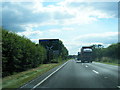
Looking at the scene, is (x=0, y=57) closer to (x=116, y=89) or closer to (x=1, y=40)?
(x=1, y=40)

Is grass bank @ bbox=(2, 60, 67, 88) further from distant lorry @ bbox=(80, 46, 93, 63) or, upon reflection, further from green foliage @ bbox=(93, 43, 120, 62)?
distant lorry @ bbox=(80, 46, 93, 63)

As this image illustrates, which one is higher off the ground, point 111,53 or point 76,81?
point 111,53

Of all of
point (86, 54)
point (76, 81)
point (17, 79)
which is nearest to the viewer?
point (76, 81)

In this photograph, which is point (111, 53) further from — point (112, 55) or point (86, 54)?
point (86, 54)

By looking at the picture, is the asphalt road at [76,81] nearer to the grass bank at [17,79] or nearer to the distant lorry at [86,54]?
the grass bank at [17,79]

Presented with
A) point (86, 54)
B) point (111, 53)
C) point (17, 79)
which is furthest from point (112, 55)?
point (17, 79)

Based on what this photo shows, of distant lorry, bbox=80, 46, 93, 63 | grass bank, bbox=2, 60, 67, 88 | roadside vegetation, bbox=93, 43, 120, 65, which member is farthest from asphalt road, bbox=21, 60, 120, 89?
distant lorry, bbox=80, 46, 93, 63

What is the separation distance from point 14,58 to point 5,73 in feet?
5.45

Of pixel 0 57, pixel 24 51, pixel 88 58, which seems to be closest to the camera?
pixel 0 57

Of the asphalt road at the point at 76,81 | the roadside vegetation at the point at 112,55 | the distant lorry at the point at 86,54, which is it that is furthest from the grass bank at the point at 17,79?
the distant lorry at the point at 86,54

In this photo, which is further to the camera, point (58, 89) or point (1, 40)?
point (1, 40)

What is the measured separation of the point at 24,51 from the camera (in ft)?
76.8

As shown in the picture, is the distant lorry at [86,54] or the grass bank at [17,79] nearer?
the grass bank at [17,79]

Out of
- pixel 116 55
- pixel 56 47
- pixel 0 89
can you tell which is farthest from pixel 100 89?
pixel 56 47
